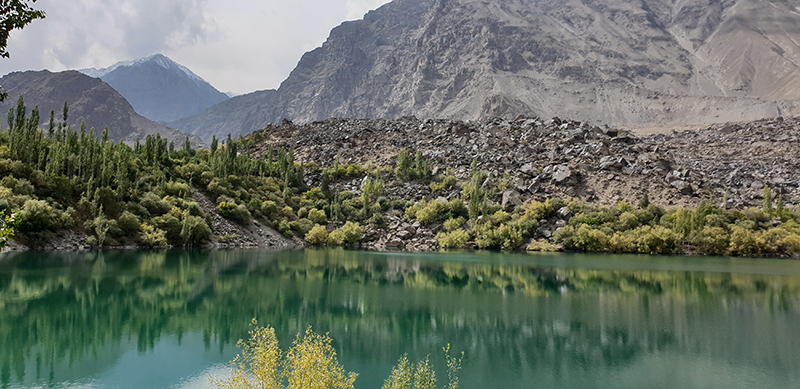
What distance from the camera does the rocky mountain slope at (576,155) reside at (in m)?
62.0

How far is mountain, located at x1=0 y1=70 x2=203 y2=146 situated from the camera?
174m

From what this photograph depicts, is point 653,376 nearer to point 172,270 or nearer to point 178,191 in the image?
point 172,270

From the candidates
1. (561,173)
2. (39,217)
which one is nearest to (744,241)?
(561,173)

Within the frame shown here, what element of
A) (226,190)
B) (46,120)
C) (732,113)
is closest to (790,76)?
(732,113)

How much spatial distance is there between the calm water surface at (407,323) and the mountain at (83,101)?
172m

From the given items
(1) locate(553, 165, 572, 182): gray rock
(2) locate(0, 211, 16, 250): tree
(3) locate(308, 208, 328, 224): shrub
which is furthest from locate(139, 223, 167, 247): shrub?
(1) locate(553, 165, 572, 182): gray rock

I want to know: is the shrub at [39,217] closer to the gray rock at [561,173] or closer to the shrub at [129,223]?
the shrub at [129,223]

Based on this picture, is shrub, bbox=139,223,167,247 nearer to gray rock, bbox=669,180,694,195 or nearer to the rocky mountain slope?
the rocky mountain slope

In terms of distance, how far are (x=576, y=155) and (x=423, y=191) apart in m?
24.7

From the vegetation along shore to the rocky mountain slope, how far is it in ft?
1.05

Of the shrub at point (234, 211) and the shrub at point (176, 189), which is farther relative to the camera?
the shrub at point (234, 211)

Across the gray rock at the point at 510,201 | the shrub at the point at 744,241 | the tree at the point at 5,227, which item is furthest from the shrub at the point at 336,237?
the tree at the point at 5,227

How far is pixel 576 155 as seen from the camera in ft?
233

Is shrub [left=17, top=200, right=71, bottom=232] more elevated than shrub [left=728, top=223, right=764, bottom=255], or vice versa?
shrub [left=17, top=200, right=71, bottom=232]
